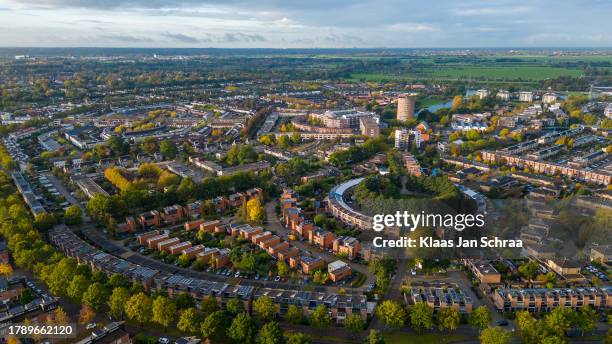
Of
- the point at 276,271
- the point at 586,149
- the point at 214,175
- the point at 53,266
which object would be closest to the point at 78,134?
the point at 214,175

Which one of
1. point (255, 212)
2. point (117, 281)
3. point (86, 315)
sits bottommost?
point (86, 315)

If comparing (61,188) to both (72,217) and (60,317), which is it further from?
(60,317)

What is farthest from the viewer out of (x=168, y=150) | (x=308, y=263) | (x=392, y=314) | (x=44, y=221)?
(x=168, y=150)

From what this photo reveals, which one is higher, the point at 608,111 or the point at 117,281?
the point at 608,111

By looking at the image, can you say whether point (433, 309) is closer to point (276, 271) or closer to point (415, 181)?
point (276, 271)

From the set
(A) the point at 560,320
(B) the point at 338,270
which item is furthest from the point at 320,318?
(A) the point at 560,320

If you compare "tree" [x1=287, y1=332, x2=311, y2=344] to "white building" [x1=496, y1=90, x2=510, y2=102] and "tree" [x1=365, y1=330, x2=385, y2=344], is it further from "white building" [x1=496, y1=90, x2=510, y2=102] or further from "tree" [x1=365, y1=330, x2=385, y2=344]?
"white building" [x1=496, y1=90, x2=510, y2=102]

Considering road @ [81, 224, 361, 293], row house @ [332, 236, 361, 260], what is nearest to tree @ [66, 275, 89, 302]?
road @ [81, 224, 361, 293]

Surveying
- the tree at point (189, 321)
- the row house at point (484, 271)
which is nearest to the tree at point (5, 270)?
the tree at point (189, 321)
